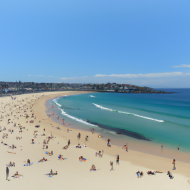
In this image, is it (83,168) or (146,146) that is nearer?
(83,168)

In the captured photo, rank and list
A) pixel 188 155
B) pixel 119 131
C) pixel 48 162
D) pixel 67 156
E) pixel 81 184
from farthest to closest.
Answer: pixel 119 131 → pixel 188 155 → pixel 67 156 → pixel 48 162 → pixel 81 184

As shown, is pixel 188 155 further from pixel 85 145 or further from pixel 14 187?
pixel 14 187

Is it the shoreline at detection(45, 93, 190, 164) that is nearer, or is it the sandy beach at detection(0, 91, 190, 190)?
the sandy beach at detection(0, 91, 190, 190)

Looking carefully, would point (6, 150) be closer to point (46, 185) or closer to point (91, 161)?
point (46, 185)

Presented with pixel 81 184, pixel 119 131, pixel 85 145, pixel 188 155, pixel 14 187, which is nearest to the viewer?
pixel 14 187

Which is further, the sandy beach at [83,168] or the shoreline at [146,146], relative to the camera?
the shoreline at [146,146]

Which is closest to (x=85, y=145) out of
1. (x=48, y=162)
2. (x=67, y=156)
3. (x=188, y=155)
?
(x=67, y=156)

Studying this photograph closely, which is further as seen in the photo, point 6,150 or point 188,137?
point 188,137

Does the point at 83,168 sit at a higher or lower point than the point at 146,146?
higher

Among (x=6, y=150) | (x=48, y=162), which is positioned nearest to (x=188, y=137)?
(x=48, y=162)
